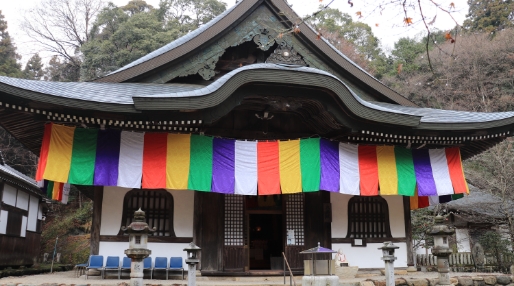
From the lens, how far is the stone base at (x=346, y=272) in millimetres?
13070

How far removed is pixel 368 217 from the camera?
14828mm

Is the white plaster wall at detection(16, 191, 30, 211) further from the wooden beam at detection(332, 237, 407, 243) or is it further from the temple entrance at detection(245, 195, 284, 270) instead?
the wooden beam at detection(332, 237, 407, 243)

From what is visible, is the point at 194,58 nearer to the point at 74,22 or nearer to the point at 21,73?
the point at 21,73

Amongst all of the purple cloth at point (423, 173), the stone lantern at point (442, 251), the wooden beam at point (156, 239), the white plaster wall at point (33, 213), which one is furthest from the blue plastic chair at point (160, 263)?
the white plaster wall at point (33, 213)

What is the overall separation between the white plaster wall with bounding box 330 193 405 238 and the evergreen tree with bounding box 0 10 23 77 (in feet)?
100

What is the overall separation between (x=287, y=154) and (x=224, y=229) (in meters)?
2.91

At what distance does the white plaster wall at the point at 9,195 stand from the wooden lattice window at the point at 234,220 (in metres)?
10.3

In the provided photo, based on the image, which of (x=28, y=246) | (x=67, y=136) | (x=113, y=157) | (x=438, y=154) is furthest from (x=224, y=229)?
(x=28, y=246)

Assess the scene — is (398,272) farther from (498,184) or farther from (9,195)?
(9,195)

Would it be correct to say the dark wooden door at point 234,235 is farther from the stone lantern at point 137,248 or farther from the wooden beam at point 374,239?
the stone lantern at point 137,248

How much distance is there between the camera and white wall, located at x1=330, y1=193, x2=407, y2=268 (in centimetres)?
1427

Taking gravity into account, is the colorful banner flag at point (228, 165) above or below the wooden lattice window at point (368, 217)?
above

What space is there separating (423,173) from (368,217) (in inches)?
89.3

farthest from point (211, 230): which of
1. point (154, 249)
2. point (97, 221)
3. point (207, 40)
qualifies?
point (207, 40)
